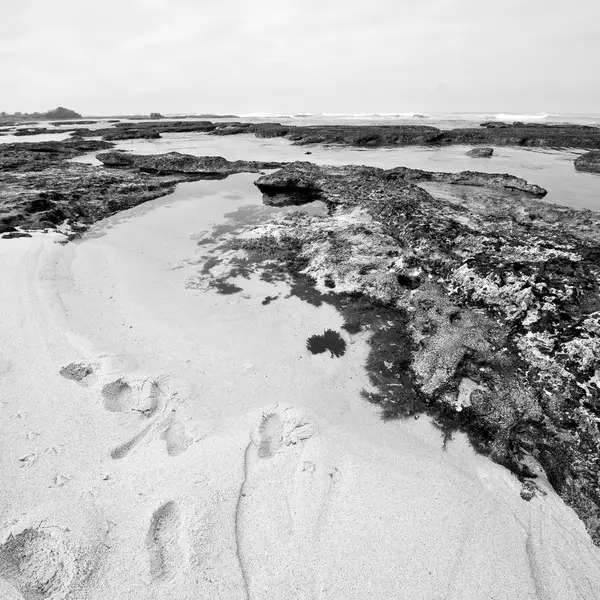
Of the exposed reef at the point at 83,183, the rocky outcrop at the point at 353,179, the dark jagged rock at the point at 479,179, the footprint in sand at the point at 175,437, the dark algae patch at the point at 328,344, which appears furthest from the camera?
the dark jagged rock at the point at 479,179

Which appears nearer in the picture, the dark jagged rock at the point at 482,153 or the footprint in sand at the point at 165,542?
the footprint in sand at the point at 165,542

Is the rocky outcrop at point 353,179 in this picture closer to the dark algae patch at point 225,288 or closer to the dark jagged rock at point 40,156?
the dark algae patch at point 225,288

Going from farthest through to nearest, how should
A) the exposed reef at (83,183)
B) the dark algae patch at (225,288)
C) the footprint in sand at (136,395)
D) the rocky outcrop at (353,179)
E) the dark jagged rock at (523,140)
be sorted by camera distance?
the dark jagged rock at (523,140), the rocky outcrop at (353,179), the exposed reef at (83,183), the dark algae patch at (225,288), the footprint in sand at (136,395)

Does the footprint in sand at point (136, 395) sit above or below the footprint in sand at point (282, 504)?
above

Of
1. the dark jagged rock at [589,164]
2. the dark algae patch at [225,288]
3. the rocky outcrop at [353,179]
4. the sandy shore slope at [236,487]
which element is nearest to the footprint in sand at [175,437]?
the sandy shore slope at [236,487]

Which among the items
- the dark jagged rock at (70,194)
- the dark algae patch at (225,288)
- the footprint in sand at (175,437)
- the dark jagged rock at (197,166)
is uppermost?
the dark jagged rock at (197,166)

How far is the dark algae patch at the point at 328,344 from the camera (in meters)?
4.24

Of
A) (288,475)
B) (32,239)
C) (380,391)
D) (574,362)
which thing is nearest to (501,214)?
(574,362)

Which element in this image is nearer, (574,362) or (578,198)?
(574,362)

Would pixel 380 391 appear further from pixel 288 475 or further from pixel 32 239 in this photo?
pixel 32 239

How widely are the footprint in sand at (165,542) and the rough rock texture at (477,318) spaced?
7.12ft

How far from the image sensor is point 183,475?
2.74 m

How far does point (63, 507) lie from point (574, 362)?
4629mm

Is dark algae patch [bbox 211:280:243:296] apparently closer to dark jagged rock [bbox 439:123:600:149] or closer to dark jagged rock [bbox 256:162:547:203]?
dark jagged rock [bbox 256:162:547:203]
